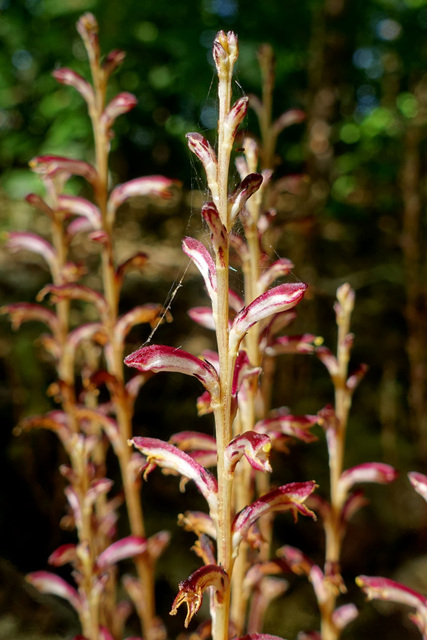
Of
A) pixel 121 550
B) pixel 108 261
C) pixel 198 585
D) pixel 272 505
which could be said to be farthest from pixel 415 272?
pixel 198 585

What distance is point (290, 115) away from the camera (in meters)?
1.66

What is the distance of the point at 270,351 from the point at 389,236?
362 centimetres

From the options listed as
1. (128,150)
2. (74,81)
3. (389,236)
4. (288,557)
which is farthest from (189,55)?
(288,557)

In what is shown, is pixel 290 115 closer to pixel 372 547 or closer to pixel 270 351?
pixel 270 351

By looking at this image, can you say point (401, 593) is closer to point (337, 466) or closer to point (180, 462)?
point (337, 466)

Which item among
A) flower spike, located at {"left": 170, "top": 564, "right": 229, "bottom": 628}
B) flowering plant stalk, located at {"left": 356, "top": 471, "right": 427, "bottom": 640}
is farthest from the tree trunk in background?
flower spike, located at {"left": 170, "top": 564, "right": 229, "bottom": 628}

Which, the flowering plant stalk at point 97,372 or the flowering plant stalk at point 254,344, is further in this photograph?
the flowering plant stalk at point 97,372

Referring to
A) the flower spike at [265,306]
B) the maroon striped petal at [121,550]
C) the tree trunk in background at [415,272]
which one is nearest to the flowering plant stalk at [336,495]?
the maroon striped petal at [121,550]

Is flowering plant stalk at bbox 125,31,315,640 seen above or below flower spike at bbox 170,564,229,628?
above

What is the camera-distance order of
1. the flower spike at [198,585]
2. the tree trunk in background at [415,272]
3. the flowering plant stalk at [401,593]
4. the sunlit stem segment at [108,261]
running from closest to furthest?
1. the flower spike at [198,585]
2. the flowering plant stalk at [401,593]
3. the sunlit stem segment at [108,261]
4. the tree trunk in background at [415,272]

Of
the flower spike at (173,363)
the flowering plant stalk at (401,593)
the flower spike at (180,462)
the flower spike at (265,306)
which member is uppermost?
the flower spike at (265,306)

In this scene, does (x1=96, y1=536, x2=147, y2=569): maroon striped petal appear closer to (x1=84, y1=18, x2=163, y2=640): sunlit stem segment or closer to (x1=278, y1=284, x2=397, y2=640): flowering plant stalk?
(x1=84, y1=18, x2=163, y2=640): sunlit stem segment

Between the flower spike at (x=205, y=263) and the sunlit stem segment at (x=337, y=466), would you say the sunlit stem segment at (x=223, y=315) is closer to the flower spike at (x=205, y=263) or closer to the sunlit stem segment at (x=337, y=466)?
the flower spike at (x=205, y=263)

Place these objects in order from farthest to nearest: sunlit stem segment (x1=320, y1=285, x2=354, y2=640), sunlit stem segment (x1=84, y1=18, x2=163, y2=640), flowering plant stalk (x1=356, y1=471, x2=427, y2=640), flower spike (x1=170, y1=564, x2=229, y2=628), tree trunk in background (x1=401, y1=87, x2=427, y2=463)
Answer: tree trunk in background (x1=401, y1=87, x2=427, y2=463), sunlit stem segment (x1=84, y1=18, x2=163, y2=640), sunlit stem segment (x1=320, y1=285, x2=354, y2=640), flowering plant stalk (x1=356, y1=471, x2=427, y2=640), flower spike (x1=170, y1=564, x2=229, y2=628)
